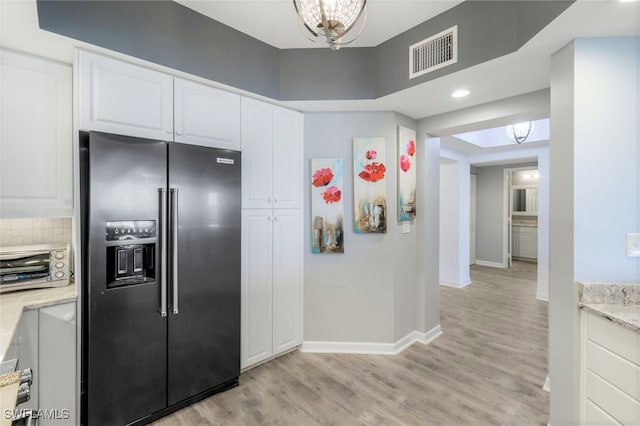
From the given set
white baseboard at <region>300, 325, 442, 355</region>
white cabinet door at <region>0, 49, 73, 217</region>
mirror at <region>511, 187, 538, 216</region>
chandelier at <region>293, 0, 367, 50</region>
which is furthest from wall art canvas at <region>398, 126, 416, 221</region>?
mirror at <region>511, 187, 538, 216</region>

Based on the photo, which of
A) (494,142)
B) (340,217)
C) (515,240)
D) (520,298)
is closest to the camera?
(340,217)

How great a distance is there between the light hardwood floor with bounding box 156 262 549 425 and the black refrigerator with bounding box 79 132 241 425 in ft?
0.92

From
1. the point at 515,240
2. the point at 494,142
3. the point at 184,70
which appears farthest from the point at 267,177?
the point at 515,240

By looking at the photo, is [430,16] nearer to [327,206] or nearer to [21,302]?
[327,206]

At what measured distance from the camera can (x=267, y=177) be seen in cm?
265

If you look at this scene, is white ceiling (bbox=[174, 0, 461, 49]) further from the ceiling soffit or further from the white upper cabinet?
the white upper cabinet

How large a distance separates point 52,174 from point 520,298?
584 centimetres

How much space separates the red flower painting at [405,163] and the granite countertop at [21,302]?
2770 mm

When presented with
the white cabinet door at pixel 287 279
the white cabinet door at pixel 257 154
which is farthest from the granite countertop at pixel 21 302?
the white cabinet door at pixel 287 279

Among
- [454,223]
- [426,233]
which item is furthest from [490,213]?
[426,233]

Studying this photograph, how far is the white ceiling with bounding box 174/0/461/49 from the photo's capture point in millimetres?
2021

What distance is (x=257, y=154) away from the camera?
101 inches

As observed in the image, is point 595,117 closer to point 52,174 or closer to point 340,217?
point 340,217

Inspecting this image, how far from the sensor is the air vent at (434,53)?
203 centimetres
